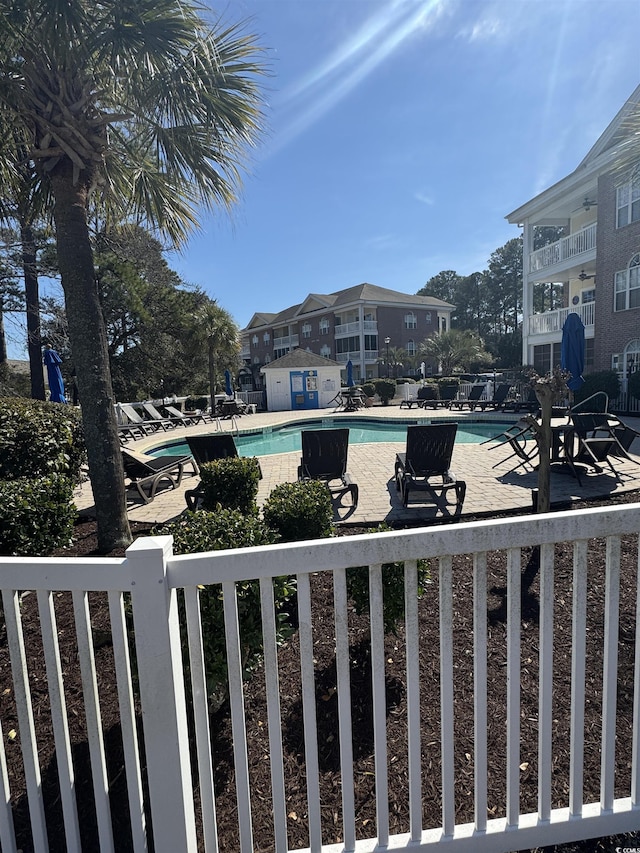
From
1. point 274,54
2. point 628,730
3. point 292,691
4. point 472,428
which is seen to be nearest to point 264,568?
point 292,691

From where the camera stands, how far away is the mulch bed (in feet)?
6.37

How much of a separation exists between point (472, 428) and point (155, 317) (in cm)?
2041

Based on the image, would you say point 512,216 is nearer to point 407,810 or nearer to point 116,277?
point 116,277

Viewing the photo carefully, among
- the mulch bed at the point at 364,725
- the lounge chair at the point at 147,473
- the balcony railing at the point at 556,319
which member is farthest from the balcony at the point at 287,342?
the mulch bed at the point at 364,725

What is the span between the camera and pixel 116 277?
2358cm

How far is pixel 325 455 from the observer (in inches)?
270

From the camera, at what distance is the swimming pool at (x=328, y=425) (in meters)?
14.4

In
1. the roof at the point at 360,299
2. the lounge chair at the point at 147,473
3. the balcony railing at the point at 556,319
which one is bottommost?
the lounge chair at the point at 147,473

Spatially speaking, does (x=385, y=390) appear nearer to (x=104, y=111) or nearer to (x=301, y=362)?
(x=301, y=362)

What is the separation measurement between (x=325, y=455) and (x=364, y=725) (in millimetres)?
4611

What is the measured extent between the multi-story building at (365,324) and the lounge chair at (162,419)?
2067cm

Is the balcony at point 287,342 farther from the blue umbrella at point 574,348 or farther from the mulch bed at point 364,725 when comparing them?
the mulch bed at point 364,725

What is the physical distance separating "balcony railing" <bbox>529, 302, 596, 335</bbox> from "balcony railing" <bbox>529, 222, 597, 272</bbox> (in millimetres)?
2324

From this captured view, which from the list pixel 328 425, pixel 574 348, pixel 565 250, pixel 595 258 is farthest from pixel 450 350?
pixel 574 348
